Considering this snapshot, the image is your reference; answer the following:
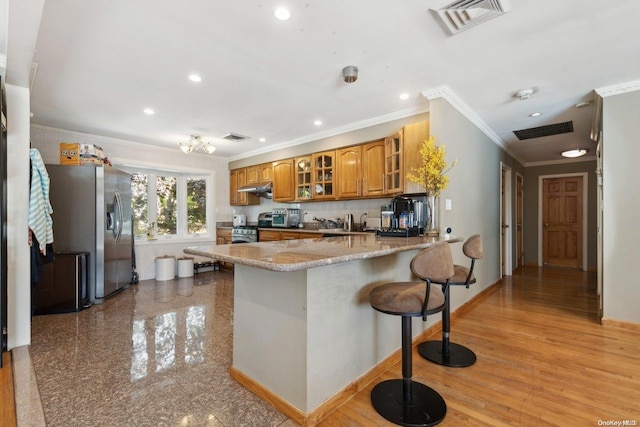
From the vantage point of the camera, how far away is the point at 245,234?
558 cm

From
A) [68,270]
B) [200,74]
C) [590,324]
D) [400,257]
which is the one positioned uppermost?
[200,74]

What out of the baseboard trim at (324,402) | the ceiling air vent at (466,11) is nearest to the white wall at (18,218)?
the baseboard trim at (324,402)

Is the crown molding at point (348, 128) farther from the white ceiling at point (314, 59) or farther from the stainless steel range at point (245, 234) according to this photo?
the stainless steel range at point (245, 234)

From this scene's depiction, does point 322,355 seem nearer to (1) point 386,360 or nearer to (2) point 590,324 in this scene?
(1) point 386,360

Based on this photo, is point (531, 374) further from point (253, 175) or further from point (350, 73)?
point (253, 175)

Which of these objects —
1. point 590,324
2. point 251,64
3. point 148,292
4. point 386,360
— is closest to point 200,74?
point 251,64

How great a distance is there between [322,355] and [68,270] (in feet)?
11.2

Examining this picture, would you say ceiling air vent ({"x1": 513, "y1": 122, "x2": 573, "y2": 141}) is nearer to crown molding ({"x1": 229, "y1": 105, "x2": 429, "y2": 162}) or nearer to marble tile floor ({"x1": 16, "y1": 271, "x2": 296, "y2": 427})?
crown molding ({"x1": 229, "y1": 105, "x2": 429, "y2": 162})

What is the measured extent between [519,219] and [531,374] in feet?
17.3

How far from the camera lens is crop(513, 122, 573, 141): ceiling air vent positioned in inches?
162

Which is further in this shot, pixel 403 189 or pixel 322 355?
pixel 403 189

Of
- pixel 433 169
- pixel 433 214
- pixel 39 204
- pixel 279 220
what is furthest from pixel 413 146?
pixel 39 204

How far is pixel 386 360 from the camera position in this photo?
7.20 ft

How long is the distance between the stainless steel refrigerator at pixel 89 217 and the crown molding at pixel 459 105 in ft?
13.3
